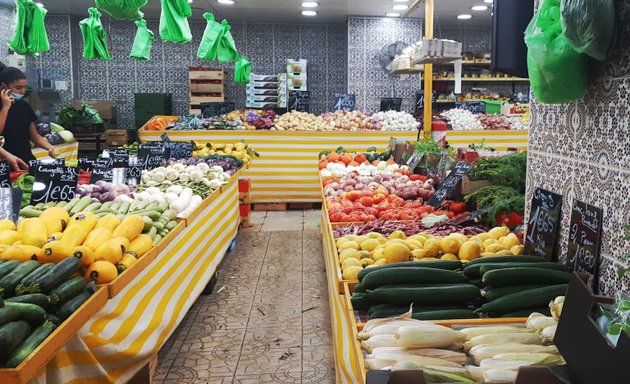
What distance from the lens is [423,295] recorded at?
7.59ft

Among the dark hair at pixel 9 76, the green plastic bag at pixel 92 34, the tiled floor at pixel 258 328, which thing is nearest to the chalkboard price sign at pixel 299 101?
the green plastic bag at pixel 92 34

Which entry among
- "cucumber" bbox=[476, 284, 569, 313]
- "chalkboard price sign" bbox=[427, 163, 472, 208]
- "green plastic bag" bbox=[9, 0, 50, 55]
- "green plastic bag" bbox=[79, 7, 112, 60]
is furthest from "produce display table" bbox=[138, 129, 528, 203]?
"cucumber" bbox=[476, 284, 569, 313]

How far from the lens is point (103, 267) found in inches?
102

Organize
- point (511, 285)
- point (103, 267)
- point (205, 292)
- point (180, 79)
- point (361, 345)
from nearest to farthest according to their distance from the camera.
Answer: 1. point (361, 345)
2. point (511, 285)
3. point (103, 267)
4. point (205, 292)
5. point (180, 79)

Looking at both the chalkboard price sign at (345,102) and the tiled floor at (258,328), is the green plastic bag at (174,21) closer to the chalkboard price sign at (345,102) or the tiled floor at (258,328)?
the tiled floor at (258,328)

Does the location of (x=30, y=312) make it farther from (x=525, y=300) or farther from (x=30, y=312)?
(x=525, y=300)

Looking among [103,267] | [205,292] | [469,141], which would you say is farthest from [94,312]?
[469,141]

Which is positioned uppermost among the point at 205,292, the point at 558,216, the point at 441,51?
the point at 441,51

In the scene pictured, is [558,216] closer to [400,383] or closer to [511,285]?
[511,285]

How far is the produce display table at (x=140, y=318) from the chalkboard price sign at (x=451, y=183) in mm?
2021

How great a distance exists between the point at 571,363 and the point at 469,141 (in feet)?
29.3

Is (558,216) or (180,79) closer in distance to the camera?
(558,216)

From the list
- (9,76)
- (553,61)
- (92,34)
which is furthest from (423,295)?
(92,34)

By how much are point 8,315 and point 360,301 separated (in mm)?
1380
